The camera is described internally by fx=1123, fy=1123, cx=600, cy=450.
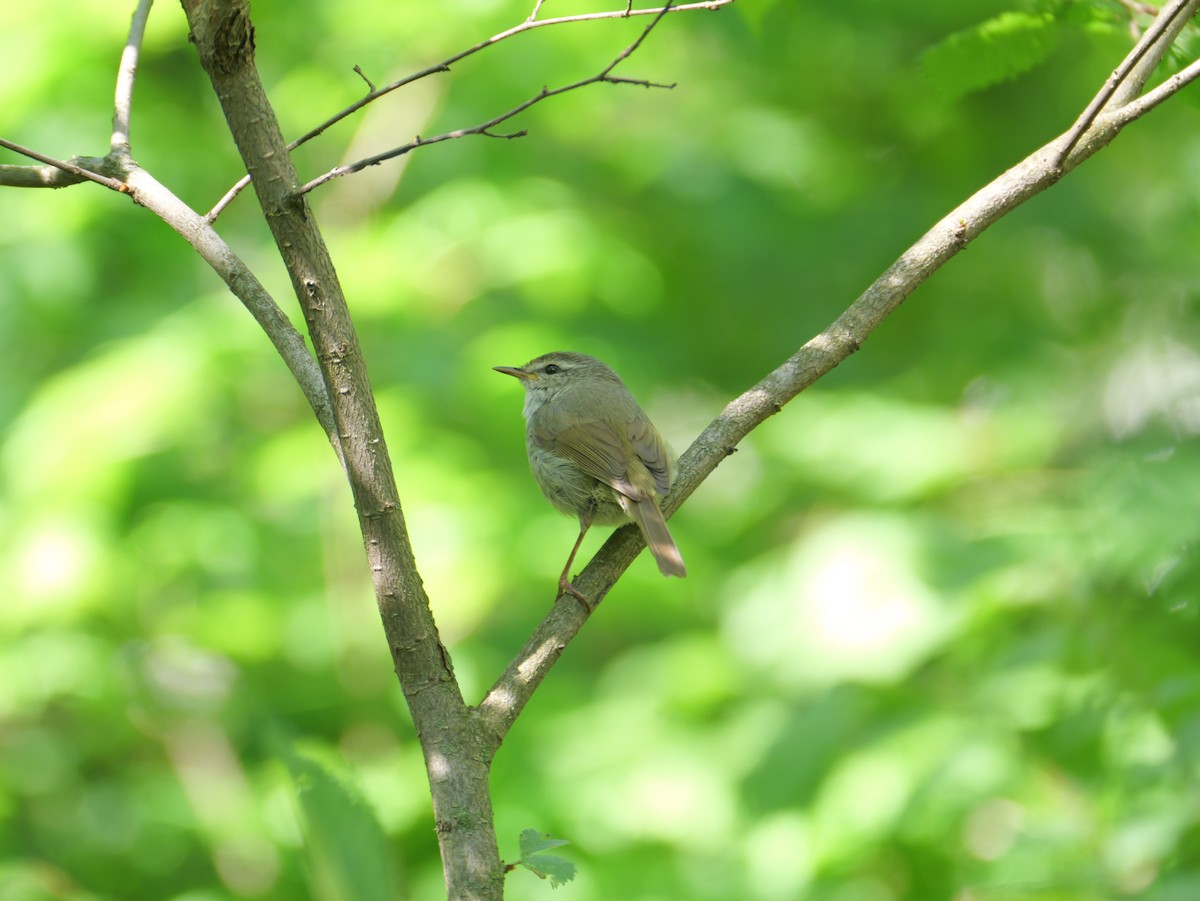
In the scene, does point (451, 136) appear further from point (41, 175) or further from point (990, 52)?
point (990, 52)

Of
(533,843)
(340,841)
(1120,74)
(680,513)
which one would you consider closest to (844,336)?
(1120,74)

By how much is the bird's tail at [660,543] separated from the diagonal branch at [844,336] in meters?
0.58

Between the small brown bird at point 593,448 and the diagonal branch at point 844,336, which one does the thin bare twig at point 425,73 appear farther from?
the small brown bird at point 593,448

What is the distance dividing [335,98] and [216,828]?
3344 millimetres

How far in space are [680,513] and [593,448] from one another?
1397 mm

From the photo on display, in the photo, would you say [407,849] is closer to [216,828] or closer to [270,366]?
[216,828]

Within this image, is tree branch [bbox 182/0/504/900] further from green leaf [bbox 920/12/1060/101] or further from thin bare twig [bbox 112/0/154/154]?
green leaf [bbox 920/12/1060/101]

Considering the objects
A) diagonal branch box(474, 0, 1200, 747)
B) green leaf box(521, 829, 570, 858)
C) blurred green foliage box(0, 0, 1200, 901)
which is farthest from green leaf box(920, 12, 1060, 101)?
green leaf box(521, 829, 570, 858)

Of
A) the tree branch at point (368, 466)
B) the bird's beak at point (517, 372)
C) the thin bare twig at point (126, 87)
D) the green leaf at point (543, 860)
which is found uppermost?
the bird's beak at point (517, 372)

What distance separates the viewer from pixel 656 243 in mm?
6309

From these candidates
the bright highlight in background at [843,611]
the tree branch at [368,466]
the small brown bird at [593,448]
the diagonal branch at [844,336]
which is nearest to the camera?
the tree branch at [368,466]

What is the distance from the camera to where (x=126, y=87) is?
2.14m

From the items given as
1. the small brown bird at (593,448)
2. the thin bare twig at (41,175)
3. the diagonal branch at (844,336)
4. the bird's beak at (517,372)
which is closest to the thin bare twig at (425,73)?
the thin bare twig at (41,175)

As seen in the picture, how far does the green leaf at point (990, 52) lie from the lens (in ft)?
8.57
